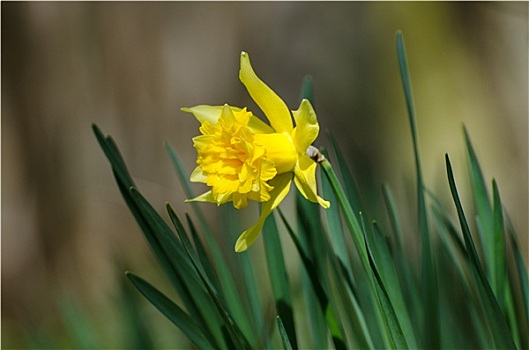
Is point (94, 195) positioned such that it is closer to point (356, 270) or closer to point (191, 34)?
point (191, 34)

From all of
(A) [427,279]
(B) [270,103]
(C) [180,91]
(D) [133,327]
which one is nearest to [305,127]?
(B) [270,103]

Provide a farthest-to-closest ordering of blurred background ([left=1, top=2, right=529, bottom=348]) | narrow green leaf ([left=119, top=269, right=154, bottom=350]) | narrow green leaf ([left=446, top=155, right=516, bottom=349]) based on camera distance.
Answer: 1. blurred background ([left=1, top=2, right=529, bottom=348])
2. narrow green leaf ([left=119, top=269, right=154, bottom=350])
3. narrow green leaf ([left=446, top=155, right=516, bottom=349])

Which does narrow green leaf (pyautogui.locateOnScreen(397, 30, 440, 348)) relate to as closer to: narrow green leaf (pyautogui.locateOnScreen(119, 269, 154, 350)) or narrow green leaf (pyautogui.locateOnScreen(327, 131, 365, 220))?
narrow green leaf (pyautogui.locateOnScreen(327, 131, 365, 220))

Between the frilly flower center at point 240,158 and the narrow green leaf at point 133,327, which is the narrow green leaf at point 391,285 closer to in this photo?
the frilly flower center at point 240,158

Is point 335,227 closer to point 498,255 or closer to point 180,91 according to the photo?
point 498,255

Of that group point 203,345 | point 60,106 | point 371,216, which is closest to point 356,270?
point 371,216

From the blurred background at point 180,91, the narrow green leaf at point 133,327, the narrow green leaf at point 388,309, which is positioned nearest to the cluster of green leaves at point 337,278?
the narrow green leaf at point 388,309

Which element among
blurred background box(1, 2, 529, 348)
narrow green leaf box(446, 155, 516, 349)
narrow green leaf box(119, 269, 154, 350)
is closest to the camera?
narrow green leaf box(446, 155, 516, 349)

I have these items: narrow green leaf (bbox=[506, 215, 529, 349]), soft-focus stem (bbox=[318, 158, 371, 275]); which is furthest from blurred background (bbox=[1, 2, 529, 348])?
soft-focus stem (bbox=[318, 158, 371, 275])
